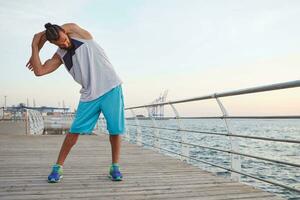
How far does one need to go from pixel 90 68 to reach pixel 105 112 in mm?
438

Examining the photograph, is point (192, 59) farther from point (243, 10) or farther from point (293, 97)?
point (293, 97)

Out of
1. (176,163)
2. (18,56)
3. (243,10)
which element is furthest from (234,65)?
(176,163)

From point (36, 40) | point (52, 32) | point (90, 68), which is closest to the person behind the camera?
point (52, 32)

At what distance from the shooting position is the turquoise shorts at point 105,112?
3.47m

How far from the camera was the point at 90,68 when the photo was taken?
11.0 ft

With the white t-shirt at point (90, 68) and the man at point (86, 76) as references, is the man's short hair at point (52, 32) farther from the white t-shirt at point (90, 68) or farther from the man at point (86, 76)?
the white t-shirt at point (90, 68)

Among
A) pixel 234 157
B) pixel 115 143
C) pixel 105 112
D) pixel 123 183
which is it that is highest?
pixel 105 112

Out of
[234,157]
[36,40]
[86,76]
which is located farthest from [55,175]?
[234,157]

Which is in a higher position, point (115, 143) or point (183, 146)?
point (115, 143)

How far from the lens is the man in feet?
10.6

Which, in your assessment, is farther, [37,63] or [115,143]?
[115,143]

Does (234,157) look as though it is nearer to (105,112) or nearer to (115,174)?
(115,174)

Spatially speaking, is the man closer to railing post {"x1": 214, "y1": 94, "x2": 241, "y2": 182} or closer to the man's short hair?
the man's short hair

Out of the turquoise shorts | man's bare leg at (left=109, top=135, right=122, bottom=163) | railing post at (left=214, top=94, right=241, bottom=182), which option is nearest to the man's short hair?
the turquoise shorts
